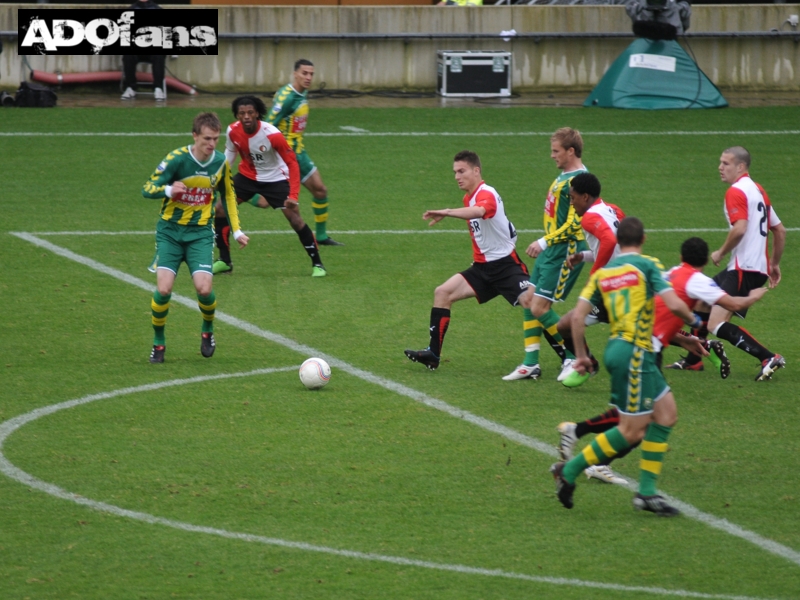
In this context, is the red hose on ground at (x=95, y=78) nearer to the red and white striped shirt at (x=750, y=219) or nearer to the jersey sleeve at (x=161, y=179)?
the jersey sleeve at (x=161, y=179)

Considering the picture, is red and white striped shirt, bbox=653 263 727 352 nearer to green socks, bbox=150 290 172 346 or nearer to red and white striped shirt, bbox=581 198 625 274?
red and white striped shirt, bbox=581 198 625 274

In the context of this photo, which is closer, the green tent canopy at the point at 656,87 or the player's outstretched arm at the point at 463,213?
the player's outstretched arm at the point at 463,213

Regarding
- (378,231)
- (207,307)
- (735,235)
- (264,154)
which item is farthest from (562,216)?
(378,231)

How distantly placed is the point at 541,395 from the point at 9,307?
5.77 metres

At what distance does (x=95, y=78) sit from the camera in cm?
2438

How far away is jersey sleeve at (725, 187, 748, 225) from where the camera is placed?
9805mm

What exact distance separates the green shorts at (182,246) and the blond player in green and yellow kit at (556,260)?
2831 millimetres

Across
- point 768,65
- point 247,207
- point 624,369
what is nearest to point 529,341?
point 624,369

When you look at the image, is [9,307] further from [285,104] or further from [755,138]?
[755,138]

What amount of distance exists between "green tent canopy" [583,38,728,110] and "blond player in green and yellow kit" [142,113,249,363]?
15.2m

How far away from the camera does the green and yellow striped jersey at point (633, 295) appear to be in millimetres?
6730

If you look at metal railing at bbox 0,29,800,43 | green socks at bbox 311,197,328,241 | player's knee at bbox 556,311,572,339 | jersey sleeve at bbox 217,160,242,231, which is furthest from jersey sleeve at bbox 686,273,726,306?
metal railing at bbox 0,29,800,43

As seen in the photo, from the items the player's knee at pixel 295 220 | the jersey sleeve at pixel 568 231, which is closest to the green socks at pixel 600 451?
the jersey sleeve at pixel 568 231

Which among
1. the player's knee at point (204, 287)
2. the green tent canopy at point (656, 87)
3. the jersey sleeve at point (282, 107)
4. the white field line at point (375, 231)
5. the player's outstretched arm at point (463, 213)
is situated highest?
the green tent canopy at point (656, 87)
